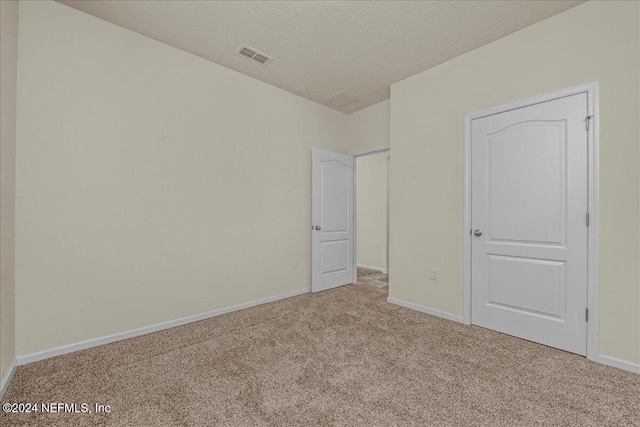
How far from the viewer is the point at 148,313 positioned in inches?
99.7

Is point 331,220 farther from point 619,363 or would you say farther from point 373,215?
point 619,363

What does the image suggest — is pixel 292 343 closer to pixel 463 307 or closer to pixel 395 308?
pixel 395 308

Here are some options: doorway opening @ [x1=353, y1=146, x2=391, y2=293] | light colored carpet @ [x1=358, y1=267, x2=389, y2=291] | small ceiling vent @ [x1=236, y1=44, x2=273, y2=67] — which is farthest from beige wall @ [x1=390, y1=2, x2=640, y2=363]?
doorway opening @ [x1=353, y1=146, x2=391, y2=293]

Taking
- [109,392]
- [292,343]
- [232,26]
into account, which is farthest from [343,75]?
[109,392]

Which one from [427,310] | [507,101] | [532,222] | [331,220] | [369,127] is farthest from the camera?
[369,127]

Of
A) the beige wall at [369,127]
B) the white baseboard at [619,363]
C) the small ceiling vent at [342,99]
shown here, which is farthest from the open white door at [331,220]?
the white baseboard at [619,363]

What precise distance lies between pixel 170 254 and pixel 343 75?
277cm

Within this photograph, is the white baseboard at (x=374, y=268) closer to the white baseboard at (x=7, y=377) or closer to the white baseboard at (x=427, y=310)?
the white baseboard at (x=427, y=310)

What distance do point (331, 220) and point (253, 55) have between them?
7.57ft

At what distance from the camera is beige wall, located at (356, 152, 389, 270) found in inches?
211

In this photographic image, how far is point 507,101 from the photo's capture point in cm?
251

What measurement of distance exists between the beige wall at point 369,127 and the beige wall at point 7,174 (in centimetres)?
368

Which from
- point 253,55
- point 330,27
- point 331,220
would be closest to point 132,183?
point 253,55

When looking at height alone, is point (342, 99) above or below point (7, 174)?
above
